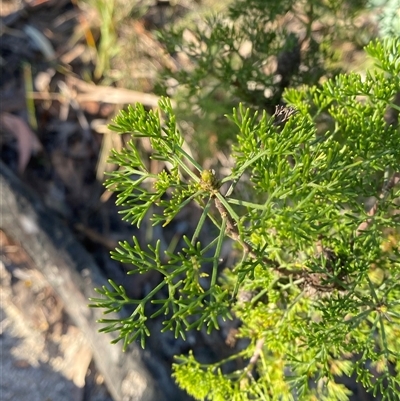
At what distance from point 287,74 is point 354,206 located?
0.63 meters

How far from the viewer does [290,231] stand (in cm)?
91

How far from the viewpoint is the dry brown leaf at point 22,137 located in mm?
2721

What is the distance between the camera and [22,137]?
2.77 metres

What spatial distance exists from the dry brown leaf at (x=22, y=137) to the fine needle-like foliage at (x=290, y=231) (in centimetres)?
176

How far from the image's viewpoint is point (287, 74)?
162cm

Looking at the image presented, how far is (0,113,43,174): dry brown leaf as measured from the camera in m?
2.72

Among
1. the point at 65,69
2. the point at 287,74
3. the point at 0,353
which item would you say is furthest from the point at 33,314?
the point at 287,74

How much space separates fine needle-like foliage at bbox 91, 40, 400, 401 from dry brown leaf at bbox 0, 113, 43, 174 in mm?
1761

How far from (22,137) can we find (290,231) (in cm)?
219

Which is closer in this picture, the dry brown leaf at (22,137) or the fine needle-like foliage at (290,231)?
the fine needle-like foliage at (290,231)

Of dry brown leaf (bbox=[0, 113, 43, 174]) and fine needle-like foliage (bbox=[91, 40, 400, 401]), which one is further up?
fine needle-like foliage (bbox=[91, 40, 400, 401])

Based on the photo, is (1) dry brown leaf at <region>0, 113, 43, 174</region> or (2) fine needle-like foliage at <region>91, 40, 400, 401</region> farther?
(1) dry brown leaf at <region>0, 113, 43, 174</region>

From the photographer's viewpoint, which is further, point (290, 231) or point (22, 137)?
point (22, 137)

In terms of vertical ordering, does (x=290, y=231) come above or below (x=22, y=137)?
above
